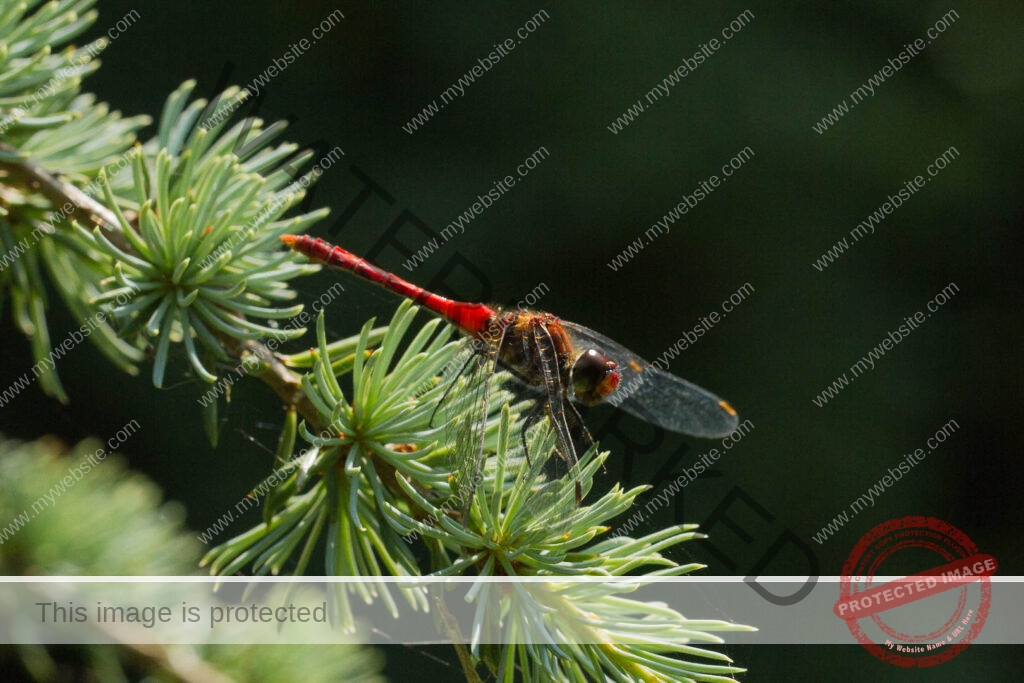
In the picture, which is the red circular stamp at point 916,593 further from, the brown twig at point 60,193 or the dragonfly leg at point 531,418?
the brown twig at point 60,193

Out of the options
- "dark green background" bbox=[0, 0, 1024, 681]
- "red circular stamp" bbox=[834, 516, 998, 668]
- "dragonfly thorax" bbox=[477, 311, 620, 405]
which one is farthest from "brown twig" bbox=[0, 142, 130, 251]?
"dark green background" bbox=[0, 0, 1024, 681]

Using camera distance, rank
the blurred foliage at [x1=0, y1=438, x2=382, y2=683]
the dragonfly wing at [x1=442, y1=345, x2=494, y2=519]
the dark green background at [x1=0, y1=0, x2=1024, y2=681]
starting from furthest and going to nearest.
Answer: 1. the dark green background at [x1=0, y1=0, x2=1024, y2=681]
2. the blurred foliage at [x1=0, y1=438, x2=382, y2=683]
3. the dragonfly wing at [x1=442, y1=345, x2=494, y2=519]

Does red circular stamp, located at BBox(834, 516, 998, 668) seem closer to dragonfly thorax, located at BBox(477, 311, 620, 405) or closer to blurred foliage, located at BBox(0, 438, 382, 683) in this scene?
dragonfly thorax, located at BBox(477, 311, 620, 405)

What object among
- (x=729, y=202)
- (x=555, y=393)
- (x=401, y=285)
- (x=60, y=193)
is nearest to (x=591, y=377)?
(x=555, y=393)

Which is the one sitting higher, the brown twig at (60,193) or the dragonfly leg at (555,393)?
the brown twig at (60,193)

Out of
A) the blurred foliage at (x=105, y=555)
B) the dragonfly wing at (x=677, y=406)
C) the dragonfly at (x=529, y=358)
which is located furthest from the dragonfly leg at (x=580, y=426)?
the blurred foliage at (x=105, y=555)

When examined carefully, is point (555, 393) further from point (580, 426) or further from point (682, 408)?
point (682, 408)

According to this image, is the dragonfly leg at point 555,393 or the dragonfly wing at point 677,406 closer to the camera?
the dragonfly leg at point 555,393
